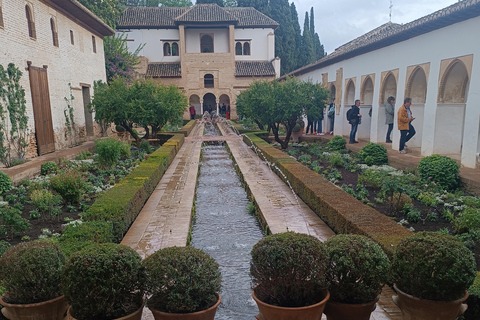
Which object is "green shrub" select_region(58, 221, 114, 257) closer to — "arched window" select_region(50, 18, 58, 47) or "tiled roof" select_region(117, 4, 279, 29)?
"arched window" select_region(50, 18, 58, 47)

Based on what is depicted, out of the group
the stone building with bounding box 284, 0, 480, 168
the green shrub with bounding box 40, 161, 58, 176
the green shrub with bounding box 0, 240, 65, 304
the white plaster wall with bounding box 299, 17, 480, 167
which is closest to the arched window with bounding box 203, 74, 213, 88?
the white plaster wall with bounding box 299, 17, 480, 167

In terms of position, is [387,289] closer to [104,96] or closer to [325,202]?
[325,202]

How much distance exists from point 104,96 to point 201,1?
35.0m

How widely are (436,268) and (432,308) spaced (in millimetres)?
322

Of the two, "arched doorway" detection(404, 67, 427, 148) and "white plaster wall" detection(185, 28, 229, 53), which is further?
"white plaster wall" detection(185, 28, 229, 53)

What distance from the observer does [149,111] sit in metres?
13.6

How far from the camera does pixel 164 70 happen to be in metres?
35.1

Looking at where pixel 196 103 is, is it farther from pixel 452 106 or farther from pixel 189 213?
pixel 189 213

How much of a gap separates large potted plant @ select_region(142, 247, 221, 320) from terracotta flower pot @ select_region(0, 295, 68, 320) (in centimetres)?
72

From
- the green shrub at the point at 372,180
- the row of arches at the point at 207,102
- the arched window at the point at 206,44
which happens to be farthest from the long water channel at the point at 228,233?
the arched window at the point at 206,44

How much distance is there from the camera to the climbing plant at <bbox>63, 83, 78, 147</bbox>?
14.6 metres

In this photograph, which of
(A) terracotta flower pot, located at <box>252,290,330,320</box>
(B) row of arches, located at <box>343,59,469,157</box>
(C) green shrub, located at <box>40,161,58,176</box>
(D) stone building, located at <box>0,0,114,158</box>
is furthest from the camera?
(D) stone building, located at <box>0,0,114,158</box>

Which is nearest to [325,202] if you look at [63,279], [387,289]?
[387,289]

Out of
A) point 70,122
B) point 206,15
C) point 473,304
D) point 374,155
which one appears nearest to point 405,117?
point 374,155
